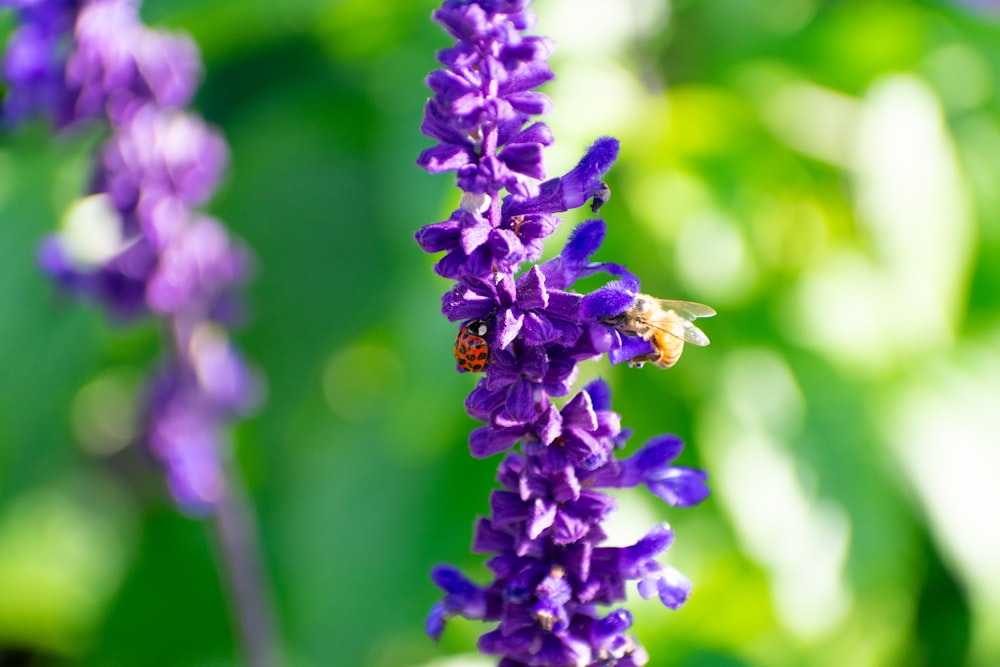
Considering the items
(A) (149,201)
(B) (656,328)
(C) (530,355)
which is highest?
(A) (149,201)

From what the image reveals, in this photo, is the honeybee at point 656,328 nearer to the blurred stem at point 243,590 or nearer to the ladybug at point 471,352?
the ladybug at point 471,352

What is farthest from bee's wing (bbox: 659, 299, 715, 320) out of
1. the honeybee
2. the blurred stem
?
the blurred stem

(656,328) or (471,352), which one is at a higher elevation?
(656,328)

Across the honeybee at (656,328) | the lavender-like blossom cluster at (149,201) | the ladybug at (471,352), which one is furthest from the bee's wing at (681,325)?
the lavender-like blossom cluster at (149,201)

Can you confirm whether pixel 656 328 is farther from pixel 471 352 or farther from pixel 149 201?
pixel 149 201

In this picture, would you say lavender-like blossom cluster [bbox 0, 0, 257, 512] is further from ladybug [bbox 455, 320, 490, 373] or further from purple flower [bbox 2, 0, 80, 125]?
ladybug [bbox 455, 320, 490, 373]

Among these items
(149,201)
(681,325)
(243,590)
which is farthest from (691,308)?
(243,590)
